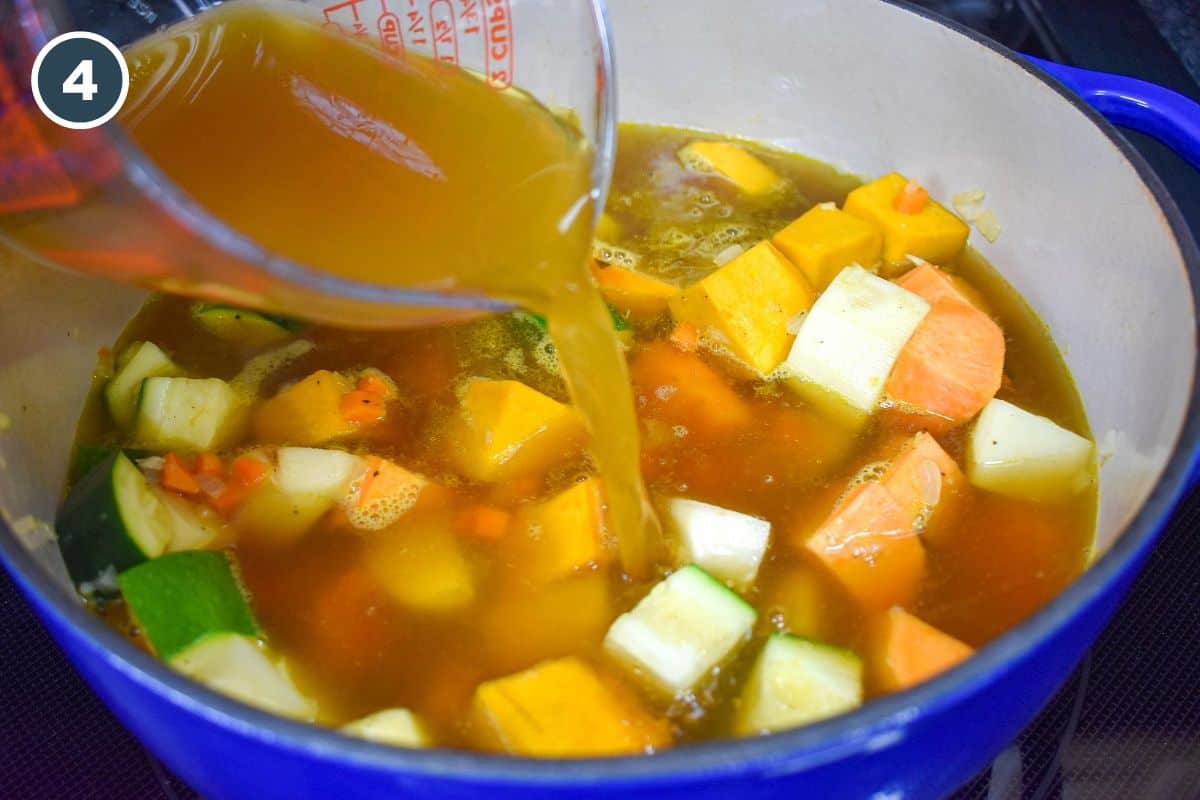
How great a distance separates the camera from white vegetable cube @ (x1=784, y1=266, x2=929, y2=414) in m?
1.53

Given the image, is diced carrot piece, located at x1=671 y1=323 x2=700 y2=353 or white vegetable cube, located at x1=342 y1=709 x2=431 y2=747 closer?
white vegetable cube, located at x1=342 y1=709 x2=431 y2=747

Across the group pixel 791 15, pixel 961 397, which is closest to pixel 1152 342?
pixel 961 397

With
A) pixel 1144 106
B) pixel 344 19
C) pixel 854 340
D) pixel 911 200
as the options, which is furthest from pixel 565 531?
pixel 1144 106

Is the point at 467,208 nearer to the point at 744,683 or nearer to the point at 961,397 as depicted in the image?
the point at 744,683

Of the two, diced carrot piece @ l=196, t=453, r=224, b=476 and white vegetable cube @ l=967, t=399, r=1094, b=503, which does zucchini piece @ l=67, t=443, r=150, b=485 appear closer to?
diced carrot piece @ l=196, t=453, r=224, b=476

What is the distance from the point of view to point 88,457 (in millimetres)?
1399

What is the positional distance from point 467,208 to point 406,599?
464mm

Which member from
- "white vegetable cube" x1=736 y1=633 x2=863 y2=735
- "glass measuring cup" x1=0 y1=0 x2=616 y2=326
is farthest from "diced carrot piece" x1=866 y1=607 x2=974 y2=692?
"glass measuring cup" x1=0 y1=0 x2=616 y2=326

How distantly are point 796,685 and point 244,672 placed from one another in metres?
0.57

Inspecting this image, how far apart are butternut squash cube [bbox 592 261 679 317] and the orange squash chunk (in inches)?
14.4

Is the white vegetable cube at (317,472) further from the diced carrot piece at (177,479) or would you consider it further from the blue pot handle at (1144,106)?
the blue pot handle at (1144,106)

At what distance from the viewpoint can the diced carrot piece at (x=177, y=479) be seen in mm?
1363

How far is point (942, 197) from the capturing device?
1.85 meters

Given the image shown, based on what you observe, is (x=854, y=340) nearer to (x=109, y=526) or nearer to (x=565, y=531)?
(x=565, y=531)
